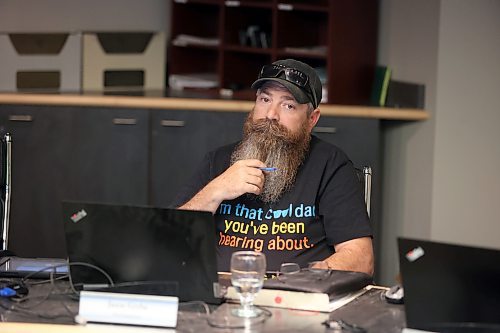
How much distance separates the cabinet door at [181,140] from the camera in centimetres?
512

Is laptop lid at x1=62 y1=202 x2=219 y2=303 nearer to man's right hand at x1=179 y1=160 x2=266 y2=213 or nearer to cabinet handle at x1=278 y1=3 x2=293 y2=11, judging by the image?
man's right hand at x1=179 y1=160 x2=266 y2=213

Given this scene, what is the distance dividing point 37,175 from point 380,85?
1.86 metres

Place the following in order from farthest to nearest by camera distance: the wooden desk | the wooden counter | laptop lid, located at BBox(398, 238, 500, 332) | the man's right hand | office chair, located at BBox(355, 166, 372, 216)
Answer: the wooden counter
office chair, located at BBox(355, 166, 372, 216)
the man's right hand
the wooden desk
laptop lid, located at BBox(398, 238, 500, 332)

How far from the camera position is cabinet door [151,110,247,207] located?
16.8 feet

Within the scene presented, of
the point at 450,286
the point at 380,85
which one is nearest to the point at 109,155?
the point at 380,85

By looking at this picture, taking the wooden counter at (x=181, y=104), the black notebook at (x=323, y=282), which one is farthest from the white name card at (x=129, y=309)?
the wooden counter at (x=181, y=104)

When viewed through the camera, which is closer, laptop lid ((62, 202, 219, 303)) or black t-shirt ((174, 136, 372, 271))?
laptop lid ((62, 202, 219, 303))

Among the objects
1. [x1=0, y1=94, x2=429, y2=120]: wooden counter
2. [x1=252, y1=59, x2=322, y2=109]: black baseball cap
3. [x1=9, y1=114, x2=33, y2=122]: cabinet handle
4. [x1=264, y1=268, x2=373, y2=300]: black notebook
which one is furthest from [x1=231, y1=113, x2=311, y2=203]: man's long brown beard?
[x1=9, y1=114, x2=33, y2=122]: cabinet handle

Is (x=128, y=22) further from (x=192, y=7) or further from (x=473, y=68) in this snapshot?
(x=473, y=68)

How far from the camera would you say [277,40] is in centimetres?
548

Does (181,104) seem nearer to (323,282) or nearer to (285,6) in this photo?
(285,6)

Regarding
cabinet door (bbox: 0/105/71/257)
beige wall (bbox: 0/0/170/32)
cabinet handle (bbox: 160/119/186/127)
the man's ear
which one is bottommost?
cabinet door (bbox: 0/105/71/257)

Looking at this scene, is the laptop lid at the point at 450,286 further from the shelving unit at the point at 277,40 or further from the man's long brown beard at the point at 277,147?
the shelving unit at the point at 277,40

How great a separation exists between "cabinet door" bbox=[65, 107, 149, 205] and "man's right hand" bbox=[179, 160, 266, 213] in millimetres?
2086
